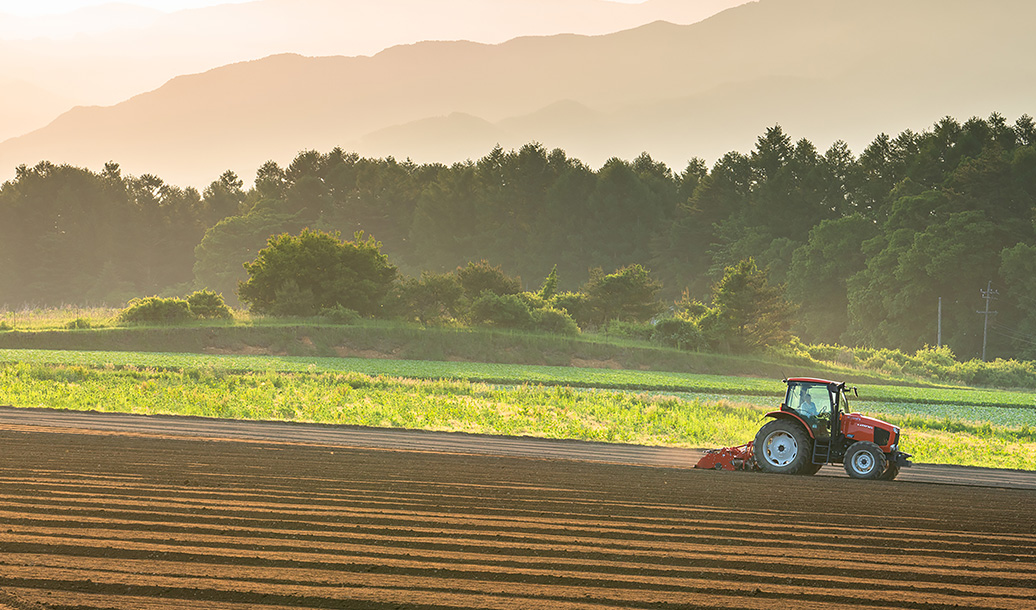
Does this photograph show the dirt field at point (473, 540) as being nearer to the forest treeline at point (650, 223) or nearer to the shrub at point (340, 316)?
the shrub at point (340, 316)

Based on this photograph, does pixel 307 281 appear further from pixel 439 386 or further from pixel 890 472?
pixel 890 472

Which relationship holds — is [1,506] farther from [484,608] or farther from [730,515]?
[730,515]

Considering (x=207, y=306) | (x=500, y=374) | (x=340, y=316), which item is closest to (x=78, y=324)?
(x=207, y=306)

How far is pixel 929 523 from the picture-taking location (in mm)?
8688

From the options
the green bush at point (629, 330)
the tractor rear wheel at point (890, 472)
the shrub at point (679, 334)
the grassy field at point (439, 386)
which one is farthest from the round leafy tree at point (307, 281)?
the tractor rear wheel at point (890, 472)

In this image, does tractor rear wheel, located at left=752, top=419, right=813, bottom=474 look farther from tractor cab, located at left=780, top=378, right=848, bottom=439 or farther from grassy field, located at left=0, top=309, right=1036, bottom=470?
grassy field, located at left=0, top=309, right=1036, bottom=470

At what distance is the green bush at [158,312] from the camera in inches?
1809

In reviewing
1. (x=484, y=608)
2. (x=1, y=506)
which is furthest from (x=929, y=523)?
(x=1, y=506)

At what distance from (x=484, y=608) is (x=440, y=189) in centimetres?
9044

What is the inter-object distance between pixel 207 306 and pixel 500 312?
15.2 meters

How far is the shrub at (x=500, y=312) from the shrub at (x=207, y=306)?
1292cm

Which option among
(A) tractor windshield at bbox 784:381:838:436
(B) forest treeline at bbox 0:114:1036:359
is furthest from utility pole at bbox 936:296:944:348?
(A) tractor windshield at bbox 784:381:838:436

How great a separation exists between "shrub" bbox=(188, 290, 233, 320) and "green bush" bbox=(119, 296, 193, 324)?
0.73m

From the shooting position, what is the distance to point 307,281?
50781 millimetres
